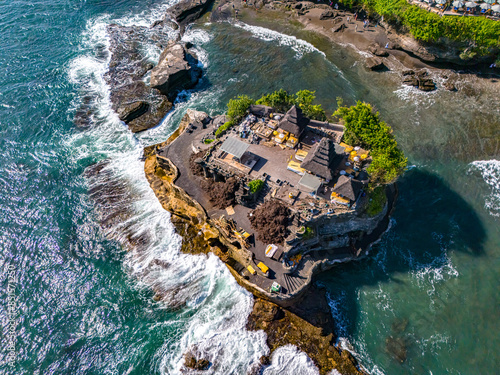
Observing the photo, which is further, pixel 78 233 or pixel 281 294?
pixel 78 233

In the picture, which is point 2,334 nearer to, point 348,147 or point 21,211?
point 21,211

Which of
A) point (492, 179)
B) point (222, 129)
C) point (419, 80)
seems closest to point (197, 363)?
point (222, 129)

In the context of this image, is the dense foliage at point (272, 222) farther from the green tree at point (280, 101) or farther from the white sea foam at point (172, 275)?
the green tree at point (280, 101)

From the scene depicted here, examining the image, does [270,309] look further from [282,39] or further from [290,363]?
[282,39]

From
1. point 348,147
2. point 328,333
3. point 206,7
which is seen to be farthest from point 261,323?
point 206,7

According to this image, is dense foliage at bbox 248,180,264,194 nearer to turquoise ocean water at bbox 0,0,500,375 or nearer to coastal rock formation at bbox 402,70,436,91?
turquoise ocean water at bbox 0,0,500,375

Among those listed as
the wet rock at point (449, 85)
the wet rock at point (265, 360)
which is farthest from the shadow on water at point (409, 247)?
the wet rock at point (449, 85)
